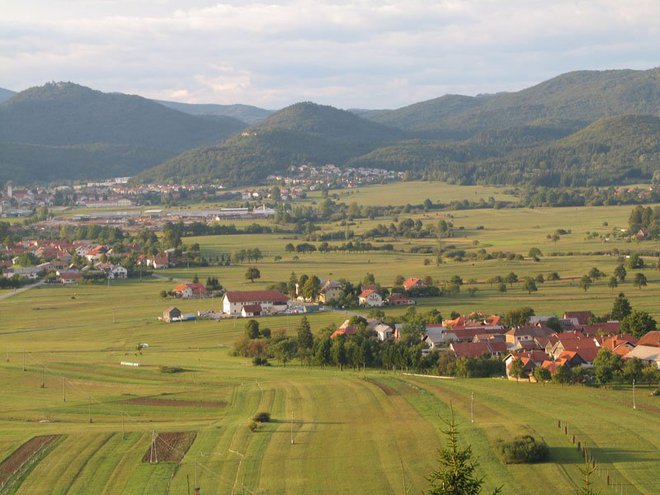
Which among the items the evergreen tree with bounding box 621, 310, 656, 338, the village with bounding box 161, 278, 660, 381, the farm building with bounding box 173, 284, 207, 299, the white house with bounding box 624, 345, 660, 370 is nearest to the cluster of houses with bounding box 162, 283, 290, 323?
the village with bounding box 161, 278, 660, 381

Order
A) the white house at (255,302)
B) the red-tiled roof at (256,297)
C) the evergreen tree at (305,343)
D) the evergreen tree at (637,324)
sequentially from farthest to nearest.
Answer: the red-tiled roof at (256,297) → the white house at (255,302) → the evergreen tree at (637,324) → the evergreen tree at (305,343)

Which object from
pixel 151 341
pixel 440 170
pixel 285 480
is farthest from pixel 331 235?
pixel 440 170

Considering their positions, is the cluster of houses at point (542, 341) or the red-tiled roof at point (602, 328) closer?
the cluster of houses at point (542, 341)

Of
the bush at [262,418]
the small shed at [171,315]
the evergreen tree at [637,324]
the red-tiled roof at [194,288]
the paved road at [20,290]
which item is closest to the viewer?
the bush at [262,418]

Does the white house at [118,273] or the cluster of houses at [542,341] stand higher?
the cluster of houses at [542,341]

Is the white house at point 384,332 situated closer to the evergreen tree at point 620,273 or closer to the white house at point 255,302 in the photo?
the white house at point 255,302

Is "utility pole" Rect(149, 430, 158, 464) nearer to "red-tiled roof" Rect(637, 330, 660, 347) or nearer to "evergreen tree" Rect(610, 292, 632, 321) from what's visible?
"red-tiled roof" Rect(637, 330, 660, 347)

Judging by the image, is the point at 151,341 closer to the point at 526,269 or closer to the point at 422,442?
the point at 422,442

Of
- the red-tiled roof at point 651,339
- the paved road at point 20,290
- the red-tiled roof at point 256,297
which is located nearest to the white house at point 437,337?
the red-tiled roof at point 651,339
